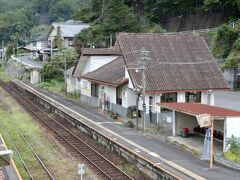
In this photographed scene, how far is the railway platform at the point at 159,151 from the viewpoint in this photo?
672 inches

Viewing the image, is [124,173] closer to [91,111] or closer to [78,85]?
Result: [91,111]

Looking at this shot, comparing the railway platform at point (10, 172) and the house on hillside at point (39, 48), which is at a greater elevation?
the house on hillside at point (39, 48)

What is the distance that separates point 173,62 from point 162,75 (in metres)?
1.87

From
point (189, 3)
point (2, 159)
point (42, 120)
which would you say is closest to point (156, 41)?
point (42, 120)

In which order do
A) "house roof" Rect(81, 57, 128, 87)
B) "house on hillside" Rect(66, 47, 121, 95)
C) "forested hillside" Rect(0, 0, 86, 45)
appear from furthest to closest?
1. "forested hillside" Rect(0, 0, 86, 45)
2. "house on hillside" Rect(66, 47, 121, 95)
3. "house roof" Rect(81, 57, 128, 87)

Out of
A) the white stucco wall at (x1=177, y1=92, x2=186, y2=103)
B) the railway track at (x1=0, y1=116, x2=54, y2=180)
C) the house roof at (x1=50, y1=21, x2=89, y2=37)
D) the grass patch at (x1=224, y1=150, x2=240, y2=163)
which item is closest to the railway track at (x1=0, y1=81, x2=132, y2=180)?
the railway track at (x1=0, y1=116, x2=54, y2=180)

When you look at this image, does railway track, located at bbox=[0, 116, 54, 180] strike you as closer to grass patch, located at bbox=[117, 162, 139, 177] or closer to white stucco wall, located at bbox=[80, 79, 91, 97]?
grass patch, located at bbox=[117, 162, 139, 177]

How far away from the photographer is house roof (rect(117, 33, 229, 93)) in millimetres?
28892

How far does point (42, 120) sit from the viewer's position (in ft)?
105

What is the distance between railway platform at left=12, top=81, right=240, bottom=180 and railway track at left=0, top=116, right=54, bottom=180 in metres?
4.15

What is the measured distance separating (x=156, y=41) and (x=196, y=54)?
9.74 ft

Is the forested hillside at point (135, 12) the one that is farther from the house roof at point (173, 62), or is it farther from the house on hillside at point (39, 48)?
the house roof at point (173, 62)

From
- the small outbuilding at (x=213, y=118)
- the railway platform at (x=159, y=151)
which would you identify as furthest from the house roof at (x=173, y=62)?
the small outbuilding at (x=213, y=118)

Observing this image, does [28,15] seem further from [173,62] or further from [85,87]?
[173,62]
